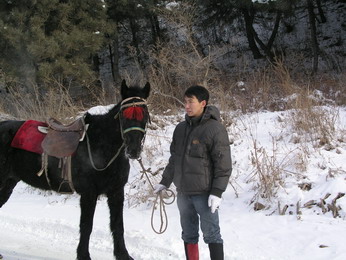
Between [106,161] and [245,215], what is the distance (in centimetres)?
240

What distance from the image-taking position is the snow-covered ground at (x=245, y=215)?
4.11m

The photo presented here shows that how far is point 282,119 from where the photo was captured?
23.7ft

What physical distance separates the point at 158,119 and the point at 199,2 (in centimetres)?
802

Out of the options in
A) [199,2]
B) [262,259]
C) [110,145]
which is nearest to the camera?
[110,145]

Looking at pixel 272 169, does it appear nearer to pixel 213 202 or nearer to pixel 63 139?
pixel 213 202

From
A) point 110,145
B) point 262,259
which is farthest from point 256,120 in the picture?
point 110,145

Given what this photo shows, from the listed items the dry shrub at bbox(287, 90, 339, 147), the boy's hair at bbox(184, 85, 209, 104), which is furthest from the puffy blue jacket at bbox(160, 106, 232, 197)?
the dry shrub at bbox(287, 90, 339, 147)

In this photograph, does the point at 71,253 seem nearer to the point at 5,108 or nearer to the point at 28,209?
the point at 28,209

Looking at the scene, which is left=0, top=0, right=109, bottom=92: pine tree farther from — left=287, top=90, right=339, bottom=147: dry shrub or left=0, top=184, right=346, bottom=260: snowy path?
left=287, top=90, right=339, bottom=147: dry shrub

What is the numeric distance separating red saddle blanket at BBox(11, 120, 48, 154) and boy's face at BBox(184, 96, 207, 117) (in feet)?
5.81

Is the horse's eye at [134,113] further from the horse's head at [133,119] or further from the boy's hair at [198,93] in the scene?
the boy's hair at [198,93]

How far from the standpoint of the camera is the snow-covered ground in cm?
411

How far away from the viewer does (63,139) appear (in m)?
3.76

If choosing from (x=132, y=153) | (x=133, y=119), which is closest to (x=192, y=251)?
(x=132, y=153)
